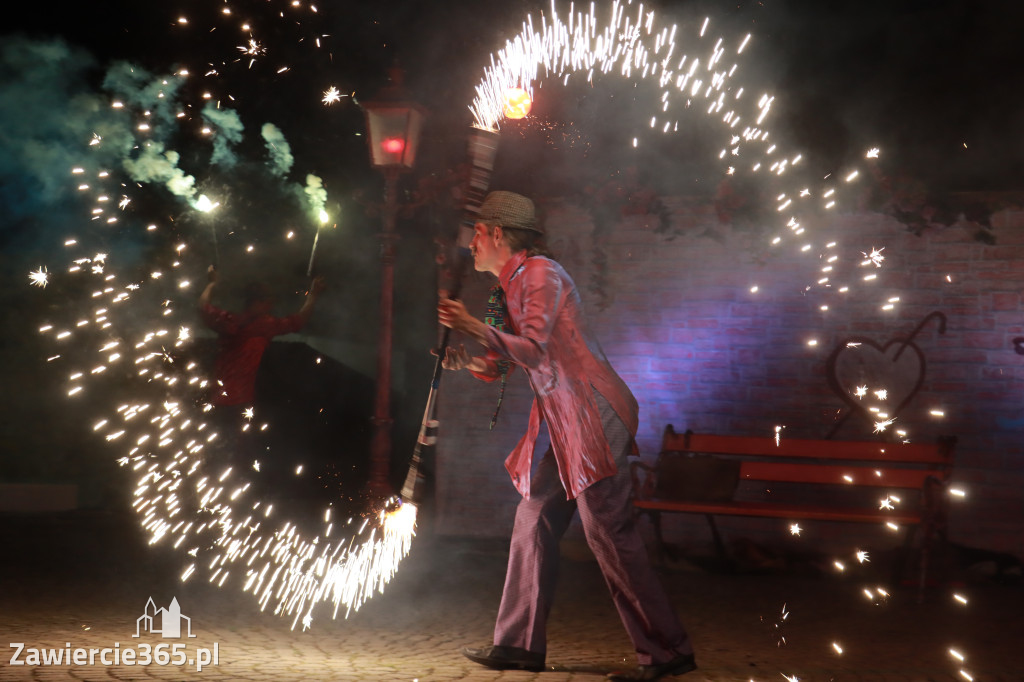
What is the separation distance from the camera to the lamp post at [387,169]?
7.04 meters

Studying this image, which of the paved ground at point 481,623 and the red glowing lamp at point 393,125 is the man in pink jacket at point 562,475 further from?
the red glowing lamp at point 393,125

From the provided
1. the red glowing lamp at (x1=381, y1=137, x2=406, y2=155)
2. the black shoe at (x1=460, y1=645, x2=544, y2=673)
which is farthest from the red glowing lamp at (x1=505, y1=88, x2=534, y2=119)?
the black shoe at (x1=460, y1=645, x2=544, y2=673)

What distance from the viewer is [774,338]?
23.3ft

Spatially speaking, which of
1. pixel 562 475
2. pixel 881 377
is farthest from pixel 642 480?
pixel 562 475

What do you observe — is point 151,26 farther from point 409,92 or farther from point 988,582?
point 988,582

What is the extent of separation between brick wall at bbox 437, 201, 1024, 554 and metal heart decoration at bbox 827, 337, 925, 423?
0.05 meters

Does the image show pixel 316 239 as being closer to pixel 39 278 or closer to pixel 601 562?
pixel 39 278

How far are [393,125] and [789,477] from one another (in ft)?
13.3

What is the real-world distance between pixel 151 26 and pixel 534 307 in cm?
599

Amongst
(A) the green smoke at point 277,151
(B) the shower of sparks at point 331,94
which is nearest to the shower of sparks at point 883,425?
(B) the shower of sparks at point 331,94

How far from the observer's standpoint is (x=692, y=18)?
782 cm

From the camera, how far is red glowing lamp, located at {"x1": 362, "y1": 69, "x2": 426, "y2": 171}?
7.02m

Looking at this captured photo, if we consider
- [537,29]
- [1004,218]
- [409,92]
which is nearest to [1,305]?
[409,92]

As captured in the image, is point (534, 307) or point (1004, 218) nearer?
point (534, 307)
